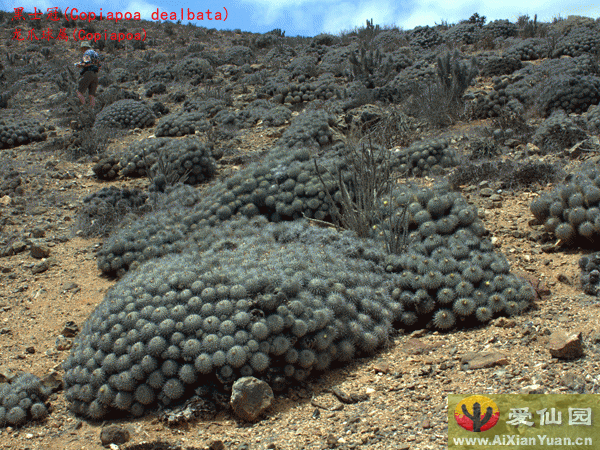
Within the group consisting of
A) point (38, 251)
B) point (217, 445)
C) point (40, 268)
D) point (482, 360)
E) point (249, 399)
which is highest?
point (38, 251)

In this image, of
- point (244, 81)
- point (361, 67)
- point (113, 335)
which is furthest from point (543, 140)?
point (244, 81)

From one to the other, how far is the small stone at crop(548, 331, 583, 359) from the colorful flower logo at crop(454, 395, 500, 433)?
2.39 feet

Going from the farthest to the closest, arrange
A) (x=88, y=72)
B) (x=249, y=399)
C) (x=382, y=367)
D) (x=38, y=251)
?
(x=88, y=72)
(x=38, y=251)
(x=382, y=367)
(x=249, y=399)

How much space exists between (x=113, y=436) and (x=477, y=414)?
2.14m

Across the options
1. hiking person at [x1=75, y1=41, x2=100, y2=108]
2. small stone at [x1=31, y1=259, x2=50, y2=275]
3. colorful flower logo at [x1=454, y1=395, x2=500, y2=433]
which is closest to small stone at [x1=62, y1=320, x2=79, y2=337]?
small stone at [x1=31, y1=259, x2=50, y2=275]

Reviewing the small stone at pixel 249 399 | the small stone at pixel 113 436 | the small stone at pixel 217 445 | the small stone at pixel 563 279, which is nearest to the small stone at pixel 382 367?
the small stone at pixel 249 399

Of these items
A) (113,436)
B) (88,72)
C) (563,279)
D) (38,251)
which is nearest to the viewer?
(113,436)

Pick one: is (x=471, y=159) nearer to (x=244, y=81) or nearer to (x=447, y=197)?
(x=447, y=197)

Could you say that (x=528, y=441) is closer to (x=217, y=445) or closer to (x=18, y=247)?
(x=217, y=445)

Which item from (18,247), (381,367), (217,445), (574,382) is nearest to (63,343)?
(217,445)

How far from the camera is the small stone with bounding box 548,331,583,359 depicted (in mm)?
3053

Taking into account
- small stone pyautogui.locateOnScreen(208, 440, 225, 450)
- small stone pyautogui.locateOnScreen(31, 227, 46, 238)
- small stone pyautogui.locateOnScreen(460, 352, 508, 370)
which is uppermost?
small stone pyautogui.locateOnScreen(31, 227, 46, 238)

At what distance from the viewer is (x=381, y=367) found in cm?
356

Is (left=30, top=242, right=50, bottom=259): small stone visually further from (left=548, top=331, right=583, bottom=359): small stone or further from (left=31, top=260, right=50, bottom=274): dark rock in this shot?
(left=548, top=331, right=583, bottom=359): small stone
